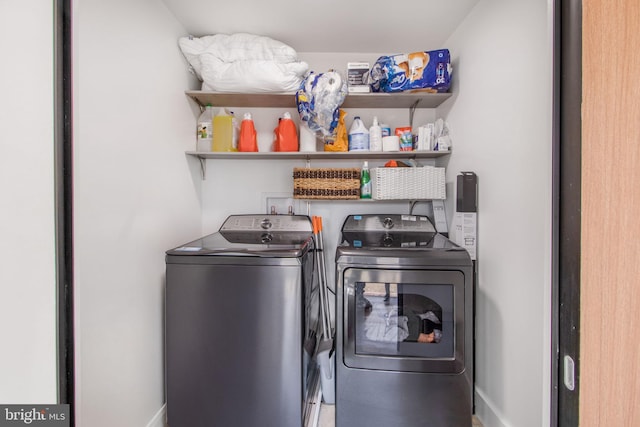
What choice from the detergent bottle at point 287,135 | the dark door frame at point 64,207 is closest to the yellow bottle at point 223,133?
the detergent bottle at point 287,135

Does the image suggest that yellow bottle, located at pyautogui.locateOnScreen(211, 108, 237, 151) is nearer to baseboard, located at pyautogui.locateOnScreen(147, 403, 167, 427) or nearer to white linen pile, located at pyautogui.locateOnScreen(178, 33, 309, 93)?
white linen pile, located at pyautogui.locateOnScreen(178, 33, 309, 93)

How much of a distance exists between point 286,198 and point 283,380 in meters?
1.28

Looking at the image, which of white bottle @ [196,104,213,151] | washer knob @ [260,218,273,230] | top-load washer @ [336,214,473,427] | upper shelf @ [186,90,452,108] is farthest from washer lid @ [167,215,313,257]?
upper shelf @ [186,90,452,108]

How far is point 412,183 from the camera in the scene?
1910 mm

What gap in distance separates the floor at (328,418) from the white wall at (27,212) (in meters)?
1.42

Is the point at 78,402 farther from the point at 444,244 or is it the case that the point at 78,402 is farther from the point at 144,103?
the point at 444,244

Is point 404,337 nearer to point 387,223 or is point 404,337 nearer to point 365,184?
point 387,223

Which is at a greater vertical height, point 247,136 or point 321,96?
point 321,96

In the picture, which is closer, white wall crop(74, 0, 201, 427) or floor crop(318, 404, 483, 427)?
white wall crop(74, 0, 201, 427)

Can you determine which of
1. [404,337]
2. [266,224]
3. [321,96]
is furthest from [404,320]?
[321,96]

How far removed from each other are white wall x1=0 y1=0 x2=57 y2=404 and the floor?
142 centimetres

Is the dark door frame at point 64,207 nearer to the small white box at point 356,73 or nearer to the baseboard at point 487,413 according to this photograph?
the small white box at point 356,73

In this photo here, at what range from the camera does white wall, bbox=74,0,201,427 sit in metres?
1.10

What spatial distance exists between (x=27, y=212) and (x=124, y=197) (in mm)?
525
